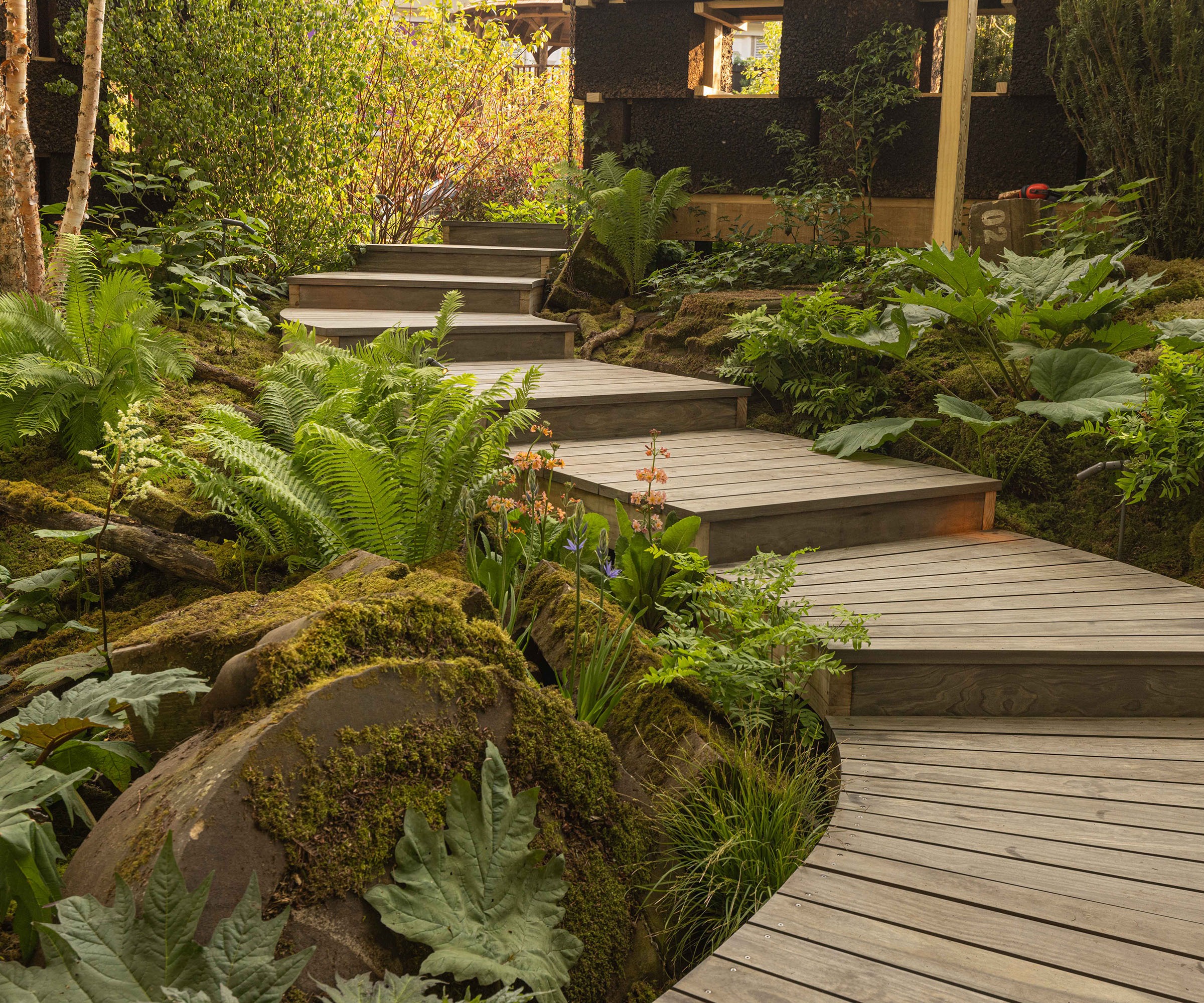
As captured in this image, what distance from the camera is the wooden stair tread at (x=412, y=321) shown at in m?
5.09

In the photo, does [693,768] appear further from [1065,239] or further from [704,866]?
[1065,239]

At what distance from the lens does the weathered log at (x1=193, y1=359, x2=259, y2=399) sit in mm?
4113

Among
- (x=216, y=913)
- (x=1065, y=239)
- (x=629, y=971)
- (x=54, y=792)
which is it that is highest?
(x=1065, y=239)

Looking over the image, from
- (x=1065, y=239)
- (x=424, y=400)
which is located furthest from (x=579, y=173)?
(x=424, y=400)

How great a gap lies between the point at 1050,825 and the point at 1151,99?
3914mm

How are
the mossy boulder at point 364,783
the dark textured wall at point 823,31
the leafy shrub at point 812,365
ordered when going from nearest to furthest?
the mossy boulder at point 364,783
the leafy shrub at point 812,365
the dark textured wall at point 823,31

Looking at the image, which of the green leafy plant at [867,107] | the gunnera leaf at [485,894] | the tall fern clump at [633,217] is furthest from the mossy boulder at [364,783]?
the green leafy plant at [867,107]

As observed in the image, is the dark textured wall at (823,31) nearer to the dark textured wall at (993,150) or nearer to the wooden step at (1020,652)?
the dark textured wall at (993,150)

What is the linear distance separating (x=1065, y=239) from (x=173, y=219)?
490cm

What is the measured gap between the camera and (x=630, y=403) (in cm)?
436

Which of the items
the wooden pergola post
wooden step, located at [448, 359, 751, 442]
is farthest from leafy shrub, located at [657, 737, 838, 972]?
the wooden pergola post

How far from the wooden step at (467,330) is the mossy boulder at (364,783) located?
3.39 metres

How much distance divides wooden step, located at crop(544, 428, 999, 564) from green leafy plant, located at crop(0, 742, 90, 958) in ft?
6.67

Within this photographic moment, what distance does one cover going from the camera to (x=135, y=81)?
5641 millimetres
